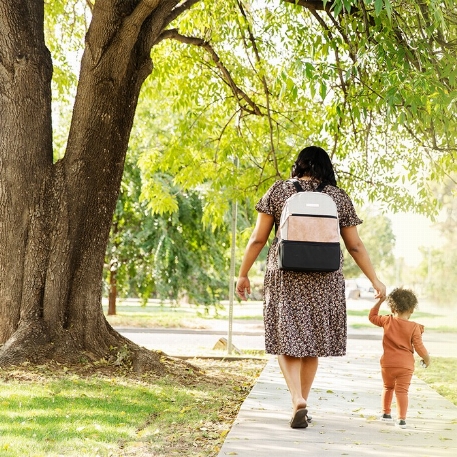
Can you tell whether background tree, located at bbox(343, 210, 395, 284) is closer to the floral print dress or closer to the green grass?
the green grass

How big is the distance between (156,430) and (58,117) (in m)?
19.3

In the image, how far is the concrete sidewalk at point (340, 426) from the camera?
15.9 ft

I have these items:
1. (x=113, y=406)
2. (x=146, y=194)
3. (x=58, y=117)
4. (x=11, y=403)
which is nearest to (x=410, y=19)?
(x=113, y=406)

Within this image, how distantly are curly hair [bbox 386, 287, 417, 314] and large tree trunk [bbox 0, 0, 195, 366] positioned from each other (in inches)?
150

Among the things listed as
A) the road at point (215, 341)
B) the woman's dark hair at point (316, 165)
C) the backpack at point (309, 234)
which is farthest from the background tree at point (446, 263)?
the backpack at point (309, 234)

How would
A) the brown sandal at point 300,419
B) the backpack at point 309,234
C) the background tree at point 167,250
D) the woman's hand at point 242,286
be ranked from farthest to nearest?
1. the background tree at point 167,250
2. the woman's hand at point 242,286
3. the brown sandal at point 300,419
4. the backpack at point 309,234

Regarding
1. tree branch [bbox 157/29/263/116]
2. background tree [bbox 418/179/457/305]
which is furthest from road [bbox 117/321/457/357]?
tree branch [bbox 157/29/263/116]

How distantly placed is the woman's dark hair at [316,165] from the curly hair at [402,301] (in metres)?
0.92

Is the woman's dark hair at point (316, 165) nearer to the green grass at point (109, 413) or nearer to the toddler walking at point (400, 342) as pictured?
the toddler walking at point (400, 342)

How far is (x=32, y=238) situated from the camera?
27.4 ft

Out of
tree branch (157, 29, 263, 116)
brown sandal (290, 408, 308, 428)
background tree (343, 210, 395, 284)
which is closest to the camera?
brown sandal (290, 408, 308, 428)

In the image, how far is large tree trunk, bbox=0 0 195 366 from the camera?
27.3ft

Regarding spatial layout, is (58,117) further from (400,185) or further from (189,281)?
(400,185)

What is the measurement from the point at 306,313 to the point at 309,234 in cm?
59
